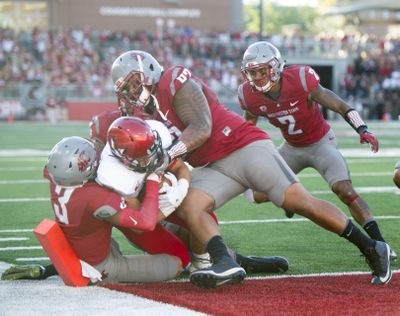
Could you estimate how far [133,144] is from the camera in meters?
4.58

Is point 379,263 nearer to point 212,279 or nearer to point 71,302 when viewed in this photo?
point 212,279

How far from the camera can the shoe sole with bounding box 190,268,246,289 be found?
460 cm

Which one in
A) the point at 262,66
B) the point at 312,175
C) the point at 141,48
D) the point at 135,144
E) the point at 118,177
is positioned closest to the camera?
the point at 135,144

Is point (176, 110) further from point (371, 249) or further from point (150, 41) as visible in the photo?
point (150, 41)

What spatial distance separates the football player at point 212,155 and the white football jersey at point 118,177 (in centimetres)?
26

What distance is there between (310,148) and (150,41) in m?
25.4

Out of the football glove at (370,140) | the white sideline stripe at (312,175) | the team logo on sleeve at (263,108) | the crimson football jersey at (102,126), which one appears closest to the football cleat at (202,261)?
the crimson football jersey at (102,126)

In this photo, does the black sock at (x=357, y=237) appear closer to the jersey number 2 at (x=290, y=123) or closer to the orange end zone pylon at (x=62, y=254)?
the orange end zone pylon at (x=62, y=254)

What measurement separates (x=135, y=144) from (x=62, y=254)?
78cm

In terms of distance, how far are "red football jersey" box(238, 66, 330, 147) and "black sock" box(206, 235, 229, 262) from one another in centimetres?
179

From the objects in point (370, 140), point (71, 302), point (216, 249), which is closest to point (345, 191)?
point (370, 140)

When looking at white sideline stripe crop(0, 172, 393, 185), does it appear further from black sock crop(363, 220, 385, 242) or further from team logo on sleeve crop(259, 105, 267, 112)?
black sock crop(363, 220, 385, 242)

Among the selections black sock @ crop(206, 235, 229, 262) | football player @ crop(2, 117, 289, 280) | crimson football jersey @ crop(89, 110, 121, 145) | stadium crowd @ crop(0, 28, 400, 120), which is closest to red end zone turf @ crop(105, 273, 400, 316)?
black sock @ crop(206, 235, 229, 262)

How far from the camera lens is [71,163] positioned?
465cm
